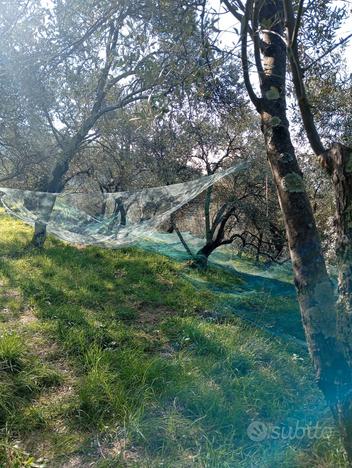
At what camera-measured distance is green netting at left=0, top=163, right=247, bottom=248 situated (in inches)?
197

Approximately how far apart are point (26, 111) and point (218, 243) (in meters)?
4.08

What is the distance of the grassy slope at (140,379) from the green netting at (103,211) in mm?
761

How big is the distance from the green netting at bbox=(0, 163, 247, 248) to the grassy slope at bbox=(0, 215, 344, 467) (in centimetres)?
76

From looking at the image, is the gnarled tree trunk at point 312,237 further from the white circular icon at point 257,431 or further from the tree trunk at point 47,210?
the tree trunk at point 47,210

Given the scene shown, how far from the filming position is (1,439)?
6.64 feet

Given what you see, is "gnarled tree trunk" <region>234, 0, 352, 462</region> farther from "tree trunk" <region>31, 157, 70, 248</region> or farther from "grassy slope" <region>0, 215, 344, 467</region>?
"tree trunk" <region>31, 157, 70, 248</region>

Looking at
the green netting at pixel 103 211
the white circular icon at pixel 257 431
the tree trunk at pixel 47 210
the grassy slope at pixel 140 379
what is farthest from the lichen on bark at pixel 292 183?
the tree trunk at pixel 47 210

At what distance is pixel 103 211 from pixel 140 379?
3414 millimetres

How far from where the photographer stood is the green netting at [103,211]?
5.00 m

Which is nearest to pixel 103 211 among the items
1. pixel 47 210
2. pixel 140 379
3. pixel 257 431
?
pixel 47 210

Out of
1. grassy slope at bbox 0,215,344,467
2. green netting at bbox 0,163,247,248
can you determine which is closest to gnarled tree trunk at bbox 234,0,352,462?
grassy slope at bbox 0,215,344,467

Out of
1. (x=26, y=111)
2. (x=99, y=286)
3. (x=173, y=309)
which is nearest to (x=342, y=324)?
(x=173, y=309)

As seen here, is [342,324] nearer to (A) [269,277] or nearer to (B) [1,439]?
(B) [1,439]

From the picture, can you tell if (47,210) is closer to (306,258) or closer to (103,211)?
(103,211)
